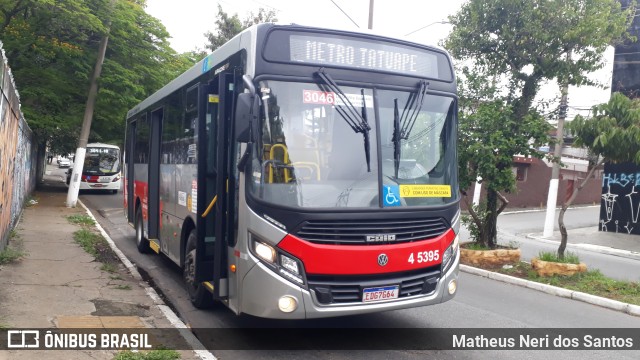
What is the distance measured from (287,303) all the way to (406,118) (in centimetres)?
224

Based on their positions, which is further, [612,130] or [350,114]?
[612,130]

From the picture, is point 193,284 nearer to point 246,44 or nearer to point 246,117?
point 246,117

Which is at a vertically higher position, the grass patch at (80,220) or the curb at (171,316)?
the curb at (171,316)

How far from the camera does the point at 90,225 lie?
15.3 meters

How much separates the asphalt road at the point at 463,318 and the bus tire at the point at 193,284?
120mm

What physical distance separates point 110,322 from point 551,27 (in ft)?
33.6

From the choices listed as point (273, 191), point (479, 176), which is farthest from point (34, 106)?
point (273, 191)

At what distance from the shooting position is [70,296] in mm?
7328

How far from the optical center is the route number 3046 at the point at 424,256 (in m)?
5.46

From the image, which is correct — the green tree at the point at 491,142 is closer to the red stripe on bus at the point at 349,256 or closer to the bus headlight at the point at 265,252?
the red stripe on bus at the point at 349,256

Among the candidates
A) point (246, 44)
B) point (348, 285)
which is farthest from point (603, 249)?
point (246, 44)

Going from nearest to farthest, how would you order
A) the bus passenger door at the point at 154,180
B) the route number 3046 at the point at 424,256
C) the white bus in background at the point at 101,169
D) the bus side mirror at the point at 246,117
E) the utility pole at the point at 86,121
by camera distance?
the bus side mirror at the point at 246,117 < the route number 3046 at the point at 424,256 < the bus passenger door at the point at 154,180 < the utility pole at the point at 86,121 < the white bus in background at the point at 101,169

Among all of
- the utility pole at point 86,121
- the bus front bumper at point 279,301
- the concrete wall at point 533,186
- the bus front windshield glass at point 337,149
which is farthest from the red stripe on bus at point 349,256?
the concrete wall at point 533,186

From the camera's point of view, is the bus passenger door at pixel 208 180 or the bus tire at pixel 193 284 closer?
the bus passenger door at pixel 208 180
